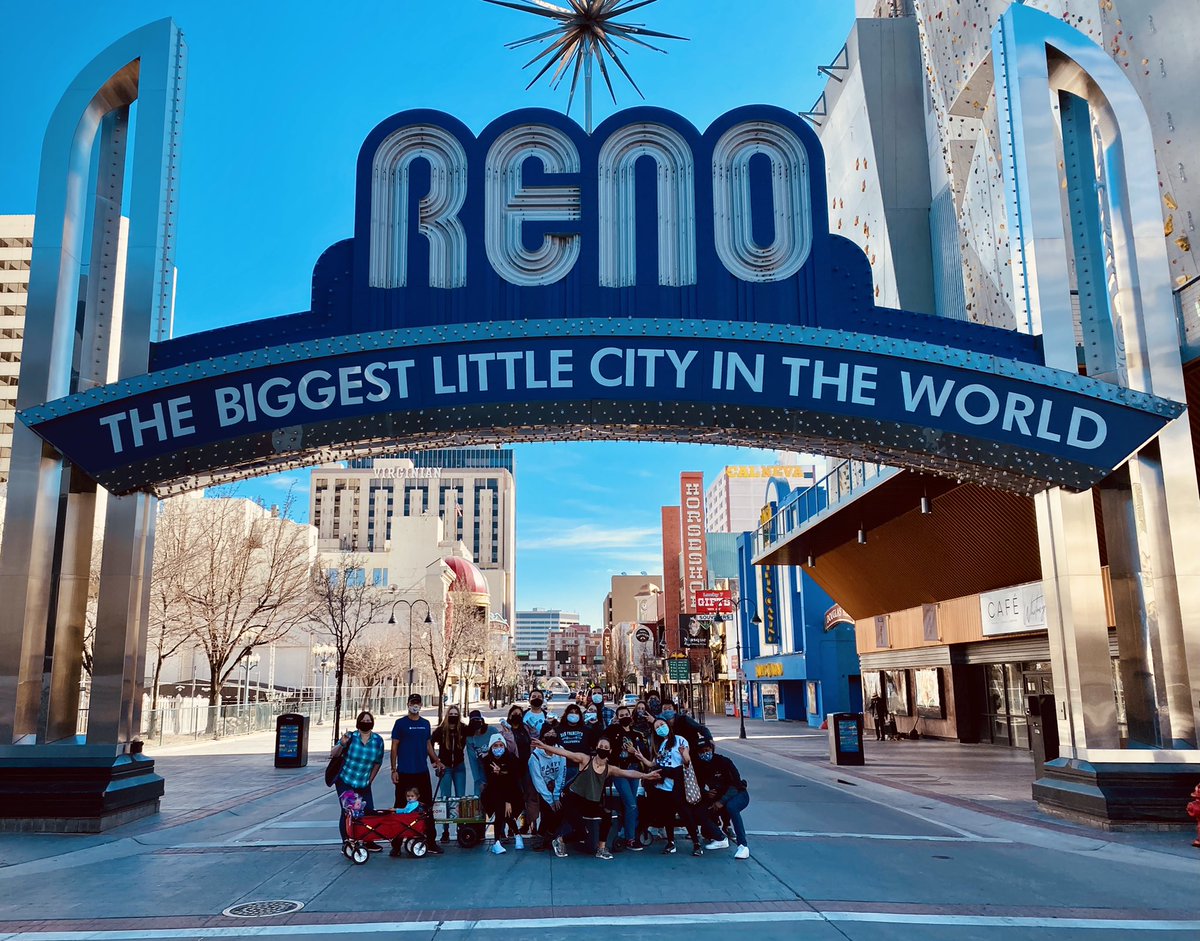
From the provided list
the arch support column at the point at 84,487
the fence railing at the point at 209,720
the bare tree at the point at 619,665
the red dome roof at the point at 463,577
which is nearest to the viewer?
the arch support column at the point at 84,487

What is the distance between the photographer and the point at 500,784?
12.2 meters

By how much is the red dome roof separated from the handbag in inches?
3627

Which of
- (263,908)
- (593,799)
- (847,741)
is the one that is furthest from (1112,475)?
(263,908)

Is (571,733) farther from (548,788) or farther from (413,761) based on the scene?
(413,761)

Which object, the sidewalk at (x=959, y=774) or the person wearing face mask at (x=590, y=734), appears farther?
the person wearing face mask at (x=590, y=734)

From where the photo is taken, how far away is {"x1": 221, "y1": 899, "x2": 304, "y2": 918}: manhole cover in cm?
858

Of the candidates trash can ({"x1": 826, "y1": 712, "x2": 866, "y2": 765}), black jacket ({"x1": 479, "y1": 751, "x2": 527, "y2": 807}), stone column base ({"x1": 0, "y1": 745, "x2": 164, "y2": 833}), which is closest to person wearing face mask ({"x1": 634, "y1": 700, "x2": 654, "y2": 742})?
black jacket ({"x1": 479, "y1": 751, "x2": 527, "y2": 807})

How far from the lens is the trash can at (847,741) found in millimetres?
24453

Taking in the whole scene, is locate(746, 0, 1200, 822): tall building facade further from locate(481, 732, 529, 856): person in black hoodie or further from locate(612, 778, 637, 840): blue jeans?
locate(481, 732, 529, 856): person in black hoodie

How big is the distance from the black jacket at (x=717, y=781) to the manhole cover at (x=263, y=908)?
487 cm

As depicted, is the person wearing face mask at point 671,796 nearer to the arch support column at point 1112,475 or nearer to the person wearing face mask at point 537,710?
the person wearing face mask at point 537,710

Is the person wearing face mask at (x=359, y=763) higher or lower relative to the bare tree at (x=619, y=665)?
lower

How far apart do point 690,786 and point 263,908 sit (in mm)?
5064

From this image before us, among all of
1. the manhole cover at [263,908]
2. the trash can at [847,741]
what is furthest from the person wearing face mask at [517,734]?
the trash can at [847,741]
